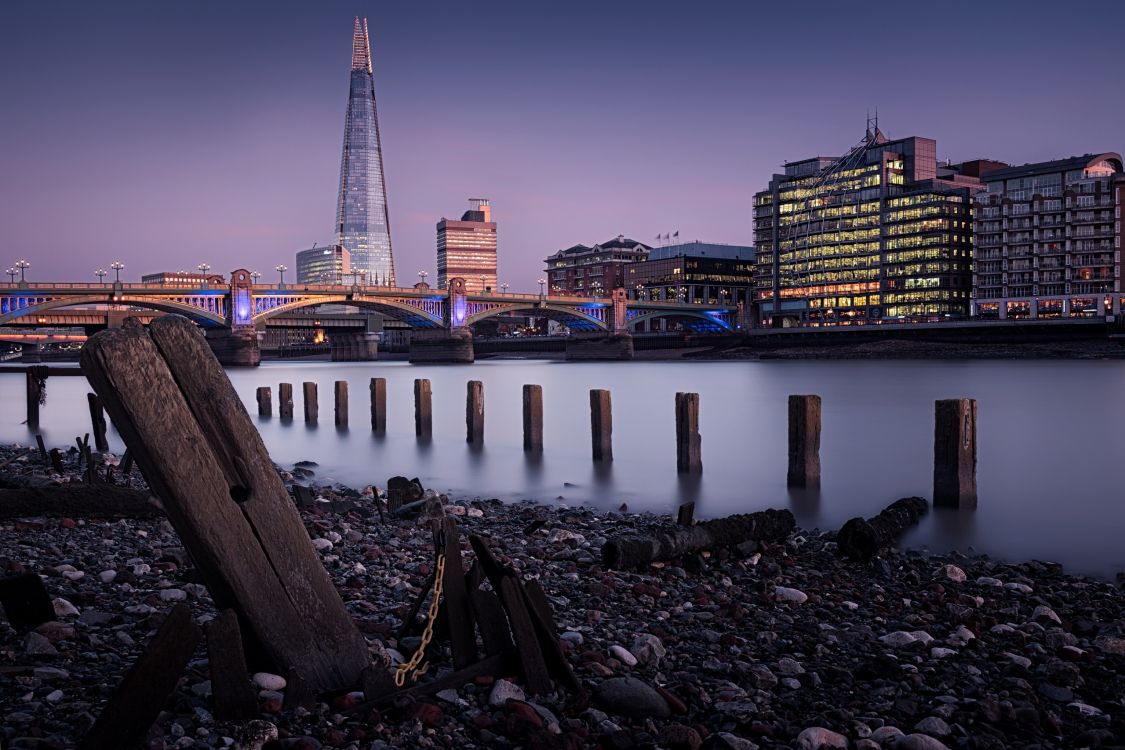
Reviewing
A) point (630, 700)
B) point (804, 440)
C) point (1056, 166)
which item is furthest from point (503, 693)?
point (1056, 166)

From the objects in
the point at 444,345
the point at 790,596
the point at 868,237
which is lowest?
the point at 790,596

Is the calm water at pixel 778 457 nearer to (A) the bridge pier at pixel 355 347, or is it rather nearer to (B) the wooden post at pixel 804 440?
(B) the wooden post at pixel 804 440

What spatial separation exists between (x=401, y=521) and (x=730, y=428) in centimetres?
2011

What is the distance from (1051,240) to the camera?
115625 mm

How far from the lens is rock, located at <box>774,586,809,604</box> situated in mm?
6680

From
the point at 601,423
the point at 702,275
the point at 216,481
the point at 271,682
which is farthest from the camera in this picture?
the point at 702,275

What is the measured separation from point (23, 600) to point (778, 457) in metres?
18.0

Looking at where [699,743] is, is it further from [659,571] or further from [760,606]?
[659,571]

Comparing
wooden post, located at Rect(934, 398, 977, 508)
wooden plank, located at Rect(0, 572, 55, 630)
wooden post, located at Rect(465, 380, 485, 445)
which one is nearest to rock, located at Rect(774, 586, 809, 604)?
wooden plank, located at Rect(0, 572, 55, 630)

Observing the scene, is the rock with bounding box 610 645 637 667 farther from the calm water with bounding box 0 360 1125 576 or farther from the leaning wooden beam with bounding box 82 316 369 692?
the calm water with bounding box 0 360 1125 576

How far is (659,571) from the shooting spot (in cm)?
738

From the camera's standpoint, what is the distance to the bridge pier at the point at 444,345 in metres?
104

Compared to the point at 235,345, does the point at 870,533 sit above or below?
below

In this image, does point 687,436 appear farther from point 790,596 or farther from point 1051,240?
point 1051,240
